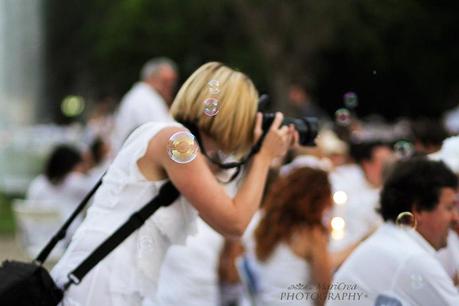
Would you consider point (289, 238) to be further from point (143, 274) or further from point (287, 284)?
point (143, 274)

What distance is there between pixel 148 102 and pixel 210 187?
6.30 meters

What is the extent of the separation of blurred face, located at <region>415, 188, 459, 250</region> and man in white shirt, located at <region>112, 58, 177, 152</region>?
5962mm

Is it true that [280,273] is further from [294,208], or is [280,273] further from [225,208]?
[225,208]

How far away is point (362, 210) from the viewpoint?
5875 mm

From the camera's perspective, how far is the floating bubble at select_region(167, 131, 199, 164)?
313 centimetres

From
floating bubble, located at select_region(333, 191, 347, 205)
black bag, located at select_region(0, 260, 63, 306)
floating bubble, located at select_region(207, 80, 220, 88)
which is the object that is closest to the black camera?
floating bubble, located at select_region(207, 80, 220, 88)

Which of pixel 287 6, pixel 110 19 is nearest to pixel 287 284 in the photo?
pixel 287 6

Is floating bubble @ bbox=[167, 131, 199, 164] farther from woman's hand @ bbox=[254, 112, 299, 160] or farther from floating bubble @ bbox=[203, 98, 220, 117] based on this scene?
woman's hand @ bbox=[254, 112, 299, 160]

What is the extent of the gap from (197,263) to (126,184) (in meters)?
2.58

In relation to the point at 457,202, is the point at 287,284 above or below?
below

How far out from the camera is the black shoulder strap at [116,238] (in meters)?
3.11

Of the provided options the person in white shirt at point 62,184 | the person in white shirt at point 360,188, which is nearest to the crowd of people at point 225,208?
the person in white shirt at point 360,188

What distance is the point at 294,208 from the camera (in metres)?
4.84

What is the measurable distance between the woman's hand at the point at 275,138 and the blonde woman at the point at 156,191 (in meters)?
0.01
